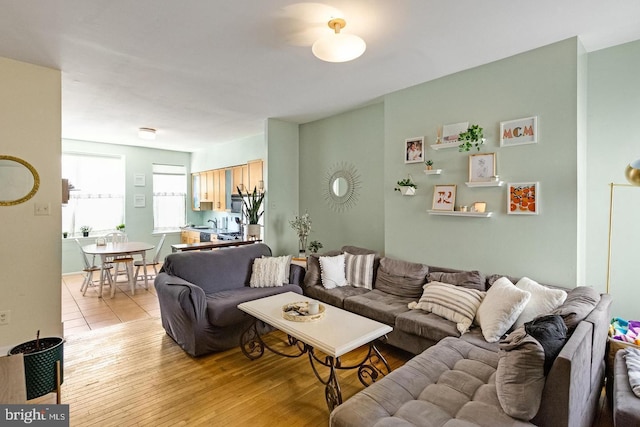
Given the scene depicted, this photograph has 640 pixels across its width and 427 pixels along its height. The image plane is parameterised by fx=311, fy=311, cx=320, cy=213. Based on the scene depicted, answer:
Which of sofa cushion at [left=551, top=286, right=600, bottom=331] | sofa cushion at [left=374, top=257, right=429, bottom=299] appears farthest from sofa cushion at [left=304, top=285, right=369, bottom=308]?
sofa cushion at [left=551, top=286, right=600, bottom=331]

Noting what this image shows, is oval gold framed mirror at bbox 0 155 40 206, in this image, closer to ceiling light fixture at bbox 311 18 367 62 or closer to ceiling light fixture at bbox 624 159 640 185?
ceiling light fixture at bbox 311 18 367 62

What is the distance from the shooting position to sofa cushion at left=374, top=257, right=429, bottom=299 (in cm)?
321

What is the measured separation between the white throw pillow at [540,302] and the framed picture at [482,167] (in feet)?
3.51

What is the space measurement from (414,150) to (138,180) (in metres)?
6.26

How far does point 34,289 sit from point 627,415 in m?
4.50

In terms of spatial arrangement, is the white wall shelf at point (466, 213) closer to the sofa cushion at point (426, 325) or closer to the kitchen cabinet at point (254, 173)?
the sofa cushion at point (426, 325)

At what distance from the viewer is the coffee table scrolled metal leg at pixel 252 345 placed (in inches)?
111

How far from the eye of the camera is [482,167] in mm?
2982

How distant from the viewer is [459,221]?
3.19 m

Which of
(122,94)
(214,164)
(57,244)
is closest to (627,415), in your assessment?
(57,244)

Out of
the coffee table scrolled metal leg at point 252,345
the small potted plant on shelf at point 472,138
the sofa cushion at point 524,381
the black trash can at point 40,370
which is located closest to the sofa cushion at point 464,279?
the small potted plant on shelf at point 472,138

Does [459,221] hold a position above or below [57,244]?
above

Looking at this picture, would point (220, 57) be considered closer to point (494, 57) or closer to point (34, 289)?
point (494, 57)

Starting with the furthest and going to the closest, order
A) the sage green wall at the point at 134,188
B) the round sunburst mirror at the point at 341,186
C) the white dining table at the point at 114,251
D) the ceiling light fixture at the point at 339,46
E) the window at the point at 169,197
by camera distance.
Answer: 1. the window at the point at 169,197
2. the sage green wall at the point at 134,188
3. the white dining table at the point at 114,251
4. the round sunburst mirror at the point at 341,186
5. the ceiling light fixture at the point at 339,46
